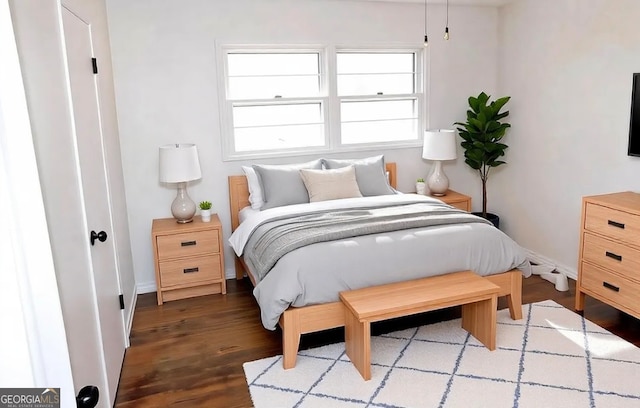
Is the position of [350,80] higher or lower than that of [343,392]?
higher

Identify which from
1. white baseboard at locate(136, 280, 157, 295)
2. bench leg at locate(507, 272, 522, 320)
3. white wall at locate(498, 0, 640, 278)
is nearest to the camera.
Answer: bench leg at locate(507, 272, 522, 320)

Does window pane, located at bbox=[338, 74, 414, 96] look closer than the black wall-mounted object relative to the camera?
No

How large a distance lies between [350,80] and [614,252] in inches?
107

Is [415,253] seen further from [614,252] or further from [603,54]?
[603,54]

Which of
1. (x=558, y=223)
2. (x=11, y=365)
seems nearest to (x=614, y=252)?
(x=558, y=223)

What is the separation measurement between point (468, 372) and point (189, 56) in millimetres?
3237

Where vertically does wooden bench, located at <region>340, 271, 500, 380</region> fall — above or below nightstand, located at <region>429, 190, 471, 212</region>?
below

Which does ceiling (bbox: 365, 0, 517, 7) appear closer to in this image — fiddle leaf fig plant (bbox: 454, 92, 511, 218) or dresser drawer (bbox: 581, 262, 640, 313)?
fiddle leaf fig plant (bbox: 454, 92, 511, 218)

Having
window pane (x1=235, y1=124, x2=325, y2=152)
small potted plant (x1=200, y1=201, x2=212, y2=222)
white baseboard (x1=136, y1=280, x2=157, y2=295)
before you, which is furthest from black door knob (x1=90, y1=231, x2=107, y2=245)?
window pane (x1=235, y1=124, x2=325, y2=152)

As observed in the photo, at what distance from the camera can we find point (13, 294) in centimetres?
91

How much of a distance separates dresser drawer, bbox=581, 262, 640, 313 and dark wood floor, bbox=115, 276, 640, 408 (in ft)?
0.69

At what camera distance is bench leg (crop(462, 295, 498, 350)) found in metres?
2.94

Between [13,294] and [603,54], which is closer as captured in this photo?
[13,294]

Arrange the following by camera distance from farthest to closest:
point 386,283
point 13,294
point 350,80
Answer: point 350,80 → point 386,283 → point 13,294
